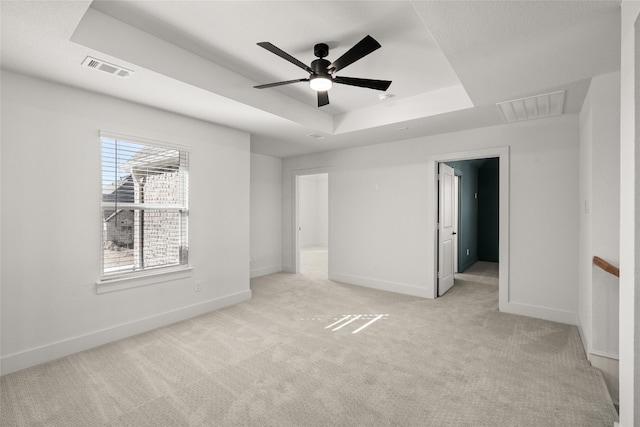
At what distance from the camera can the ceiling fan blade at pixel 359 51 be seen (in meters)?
2.04

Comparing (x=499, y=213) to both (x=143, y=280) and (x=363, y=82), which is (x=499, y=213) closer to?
(x=363, y=82)

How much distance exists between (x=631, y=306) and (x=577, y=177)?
2655mm

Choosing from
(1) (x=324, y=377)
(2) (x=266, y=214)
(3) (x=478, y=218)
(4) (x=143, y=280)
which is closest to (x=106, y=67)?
(4) (x=143, y=280)

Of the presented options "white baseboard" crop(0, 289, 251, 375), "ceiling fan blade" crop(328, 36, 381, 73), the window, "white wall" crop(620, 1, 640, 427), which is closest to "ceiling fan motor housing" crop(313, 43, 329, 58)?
"ceiling fan blade" crop(328, 36, 381, 73)

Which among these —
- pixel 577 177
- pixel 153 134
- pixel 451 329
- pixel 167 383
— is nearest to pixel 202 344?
pixel 167 383

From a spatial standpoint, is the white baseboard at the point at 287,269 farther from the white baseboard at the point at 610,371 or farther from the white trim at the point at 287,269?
the white baseboard at the point at 610,371

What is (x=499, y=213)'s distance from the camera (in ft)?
13.8

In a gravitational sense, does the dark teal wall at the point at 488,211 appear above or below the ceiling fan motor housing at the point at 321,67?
below

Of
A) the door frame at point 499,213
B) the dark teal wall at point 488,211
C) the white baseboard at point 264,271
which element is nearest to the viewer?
the door frame at point 499,213

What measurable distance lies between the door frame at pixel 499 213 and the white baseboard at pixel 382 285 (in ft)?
0.51

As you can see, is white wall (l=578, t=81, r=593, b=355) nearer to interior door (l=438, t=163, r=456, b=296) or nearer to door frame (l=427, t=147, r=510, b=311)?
door frame (l=427, t=147, r=510, b=311)

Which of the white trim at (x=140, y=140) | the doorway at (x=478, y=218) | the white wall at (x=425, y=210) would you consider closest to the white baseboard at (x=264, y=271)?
the white wall at (x=425, y=210)

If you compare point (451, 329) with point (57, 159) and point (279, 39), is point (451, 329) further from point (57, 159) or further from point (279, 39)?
point (57, 159)

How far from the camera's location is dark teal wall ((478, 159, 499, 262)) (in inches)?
296
